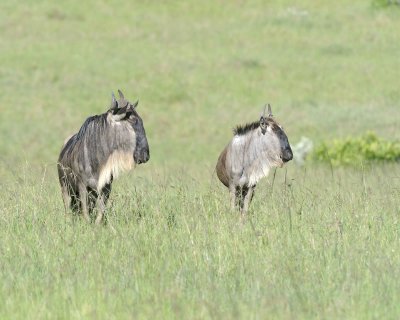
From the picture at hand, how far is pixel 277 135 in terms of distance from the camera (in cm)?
1116

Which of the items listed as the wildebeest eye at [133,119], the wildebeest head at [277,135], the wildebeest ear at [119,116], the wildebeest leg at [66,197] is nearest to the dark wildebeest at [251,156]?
the wildebeest head at [277,135]

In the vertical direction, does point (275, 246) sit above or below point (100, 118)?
below

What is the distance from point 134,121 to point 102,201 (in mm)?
902

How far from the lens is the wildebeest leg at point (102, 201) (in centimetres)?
977

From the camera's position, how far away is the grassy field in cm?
685

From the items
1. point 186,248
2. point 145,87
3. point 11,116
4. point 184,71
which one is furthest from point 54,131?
point 186,248

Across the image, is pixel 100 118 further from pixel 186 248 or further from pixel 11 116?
pixel 11 116

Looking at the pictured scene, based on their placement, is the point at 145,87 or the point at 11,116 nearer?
the point at 11,116

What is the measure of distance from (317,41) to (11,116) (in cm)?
1678

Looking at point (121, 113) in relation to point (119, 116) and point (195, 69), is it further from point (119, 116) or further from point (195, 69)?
point (195, 69)

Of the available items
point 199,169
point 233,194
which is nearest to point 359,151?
point 199,169

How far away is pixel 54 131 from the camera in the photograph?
89.9 ft

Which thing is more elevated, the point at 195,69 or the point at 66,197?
the point at 195,69

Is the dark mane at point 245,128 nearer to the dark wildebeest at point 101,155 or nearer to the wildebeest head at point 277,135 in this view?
the wildebeest head at point 277,135
